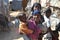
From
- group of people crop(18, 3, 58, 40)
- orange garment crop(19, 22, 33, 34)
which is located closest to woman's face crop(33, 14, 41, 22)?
group of people crop(18, 3, 58, 40)

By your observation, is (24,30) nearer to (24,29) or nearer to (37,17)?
(24,29)

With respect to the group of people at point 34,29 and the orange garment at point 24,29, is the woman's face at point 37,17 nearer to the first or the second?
the group of people at point 34,29

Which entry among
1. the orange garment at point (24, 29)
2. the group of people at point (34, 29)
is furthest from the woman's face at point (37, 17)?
the orange garment at point (24, 29)

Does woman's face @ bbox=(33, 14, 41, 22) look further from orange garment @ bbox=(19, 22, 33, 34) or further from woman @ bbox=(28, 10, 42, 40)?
orange garment @ bbox=(19, 22, 33, 34)

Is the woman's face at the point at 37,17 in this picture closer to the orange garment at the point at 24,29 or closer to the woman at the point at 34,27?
the woman at the point at 34,27

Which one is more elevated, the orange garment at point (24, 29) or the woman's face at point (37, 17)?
the woman's face at point (37, 17)

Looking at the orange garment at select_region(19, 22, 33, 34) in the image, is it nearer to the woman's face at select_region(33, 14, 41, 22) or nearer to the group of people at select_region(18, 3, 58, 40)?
the group of people at select_region(18, 3, 58, 40)

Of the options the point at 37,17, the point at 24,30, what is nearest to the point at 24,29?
the point at 24,30

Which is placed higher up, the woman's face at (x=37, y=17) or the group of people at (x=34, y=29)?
the woman's face at (x=37, y=17)

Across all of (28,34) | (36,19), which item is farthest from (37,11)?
(28,34)

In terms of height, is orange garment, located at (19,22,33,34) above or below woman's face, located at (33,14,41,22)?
below

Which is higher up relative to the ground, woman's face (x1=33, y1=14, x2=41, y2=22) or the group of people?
woman's face (x1=33, y1=14, x2=41, y2=22)

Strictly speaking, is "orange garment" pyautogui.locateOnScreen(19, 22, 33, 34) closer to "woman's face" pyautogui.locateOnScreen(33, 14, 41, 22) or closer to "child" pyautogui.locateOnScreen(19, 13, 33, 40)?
"child" pyautogui.locateOnScreen(19, 13, 33, 40)

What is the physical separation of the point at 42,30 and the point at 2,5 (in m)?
0.57
